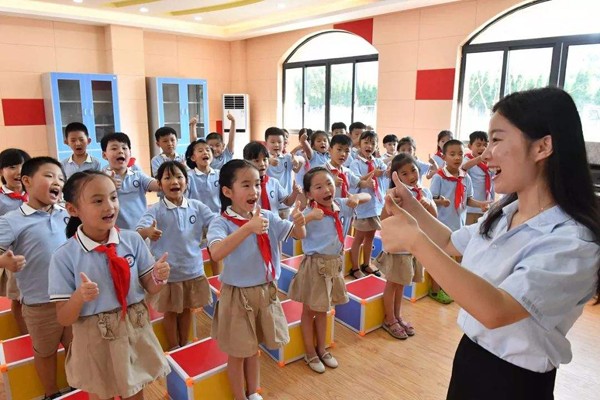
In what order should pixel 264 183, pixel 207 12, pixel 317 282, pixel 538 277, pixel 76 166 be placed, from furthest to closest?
pixel 207 12, pixel 76 166, pixel 264 183, pixel 317 282, pixel 538 277

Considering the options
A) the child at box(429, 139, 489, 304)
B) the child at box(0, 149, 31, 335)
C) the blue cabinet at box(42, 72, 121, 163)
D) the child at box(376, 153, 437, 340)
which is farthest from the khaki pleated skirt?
the blue cabinet at box(42, 72, 121, 163)

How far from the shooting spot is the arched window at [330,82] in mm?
7504

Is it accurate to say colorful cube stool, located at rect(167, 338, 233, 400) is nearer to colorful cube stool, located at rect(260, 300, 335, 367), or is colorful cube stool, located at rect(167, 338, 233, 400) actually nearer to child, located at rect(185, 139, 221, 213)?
colorful cube stool, located at rect(260, 300, 335, 367)

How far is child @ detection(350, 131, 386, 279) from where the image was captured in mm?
3935

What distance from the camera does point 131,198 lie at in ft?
10.8

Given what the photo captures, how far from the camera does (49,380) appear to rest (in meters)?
2.23

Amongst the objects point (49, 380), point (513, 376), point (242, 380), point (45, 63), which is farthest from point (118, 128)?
point (513, 376)

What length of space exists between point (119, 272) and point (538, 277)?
1443mm

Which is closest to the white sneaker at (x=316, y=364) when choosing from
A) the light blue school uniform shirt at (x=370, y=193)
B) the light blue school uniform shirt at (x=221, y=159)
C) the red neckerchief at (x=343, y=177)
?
the red neckerchief at (x=343, y=177)

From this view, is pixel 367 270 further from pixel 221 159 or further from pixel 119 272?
pixel 119 272

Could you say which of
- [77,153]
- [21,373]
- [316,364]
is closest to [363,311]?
[316,364]

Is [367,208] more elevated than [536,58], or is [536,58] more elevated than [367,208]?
[536,58]

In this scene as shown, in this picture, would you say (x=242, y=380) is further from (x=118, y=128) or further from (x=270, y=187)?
(x=118, y=128)

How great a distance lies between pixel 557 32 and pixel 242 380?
550cm
